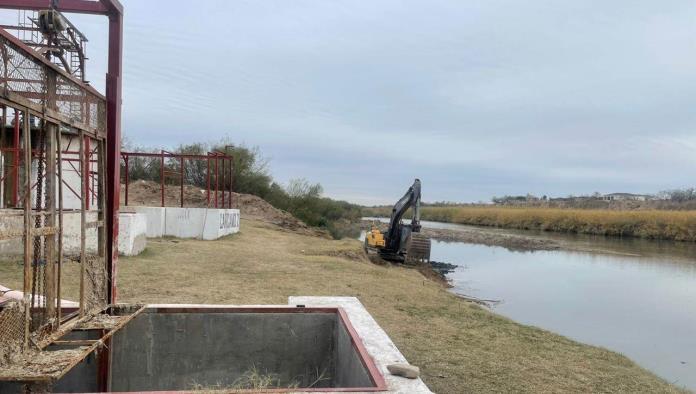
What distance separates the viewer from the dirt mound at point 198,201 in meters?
28.2

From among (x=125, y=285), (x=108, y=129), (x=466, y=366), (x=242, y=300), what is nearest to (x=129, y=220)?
(x=125, y=285)

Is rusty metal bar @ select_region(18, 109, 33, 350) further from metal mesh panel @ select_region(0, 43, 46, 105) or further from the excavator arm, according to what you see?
the excavator arm

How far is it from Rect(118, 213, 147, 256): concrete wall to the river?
955 cm

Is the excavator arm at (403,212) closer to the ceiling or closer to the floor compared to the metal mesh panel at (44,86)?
closer to the floor

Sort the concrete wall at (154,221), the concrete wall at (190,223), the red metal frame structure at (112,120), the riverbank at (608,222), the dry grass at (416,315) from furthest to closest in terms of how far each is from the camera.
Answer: the riverbank at (608,222) < the concrete wall at (190,223) < the concrete wall at (154,221) < the dry grass at (416,315) < the red metal frame structure at (112,120)

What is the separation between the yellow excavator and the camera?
70.6ft

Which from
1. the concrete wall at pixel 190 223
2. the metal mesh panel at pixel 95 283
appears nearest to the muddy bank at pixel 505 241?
the concrete wall at pixel 190 223

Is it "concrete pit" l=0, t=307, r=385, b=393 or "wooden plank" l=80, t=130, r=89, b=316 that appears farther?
"concrete pit" l=0, t=307, r=385, b=393

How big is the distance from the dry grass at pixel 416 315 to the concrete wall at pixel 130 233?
0.34 meters

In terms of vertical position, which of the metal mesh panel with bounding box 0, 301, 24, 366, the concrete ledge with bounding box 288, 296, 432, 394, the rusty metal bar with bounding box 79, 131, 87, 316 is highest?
the rusty metal bar with bounding box 79, 131, 87, 316

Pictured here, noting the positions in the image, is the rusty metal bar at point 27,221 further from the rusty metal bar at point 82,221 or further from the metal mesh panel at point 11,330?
the rusty metal bar at point 82,221

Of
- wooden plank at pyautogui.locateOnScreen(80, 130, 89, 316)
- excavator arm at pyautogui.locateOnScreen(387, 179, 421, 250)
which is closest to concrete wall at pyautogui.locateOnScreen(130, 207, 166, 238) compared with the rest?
excavator arm at pyautogui.locateOnScreen(387, 179, 421, 250)

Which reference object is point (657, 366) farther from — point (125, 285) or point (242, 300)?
point (125, 285)

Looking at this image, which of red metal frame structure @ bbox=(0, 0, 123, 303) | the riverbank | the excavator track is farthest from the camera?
the riverbank
